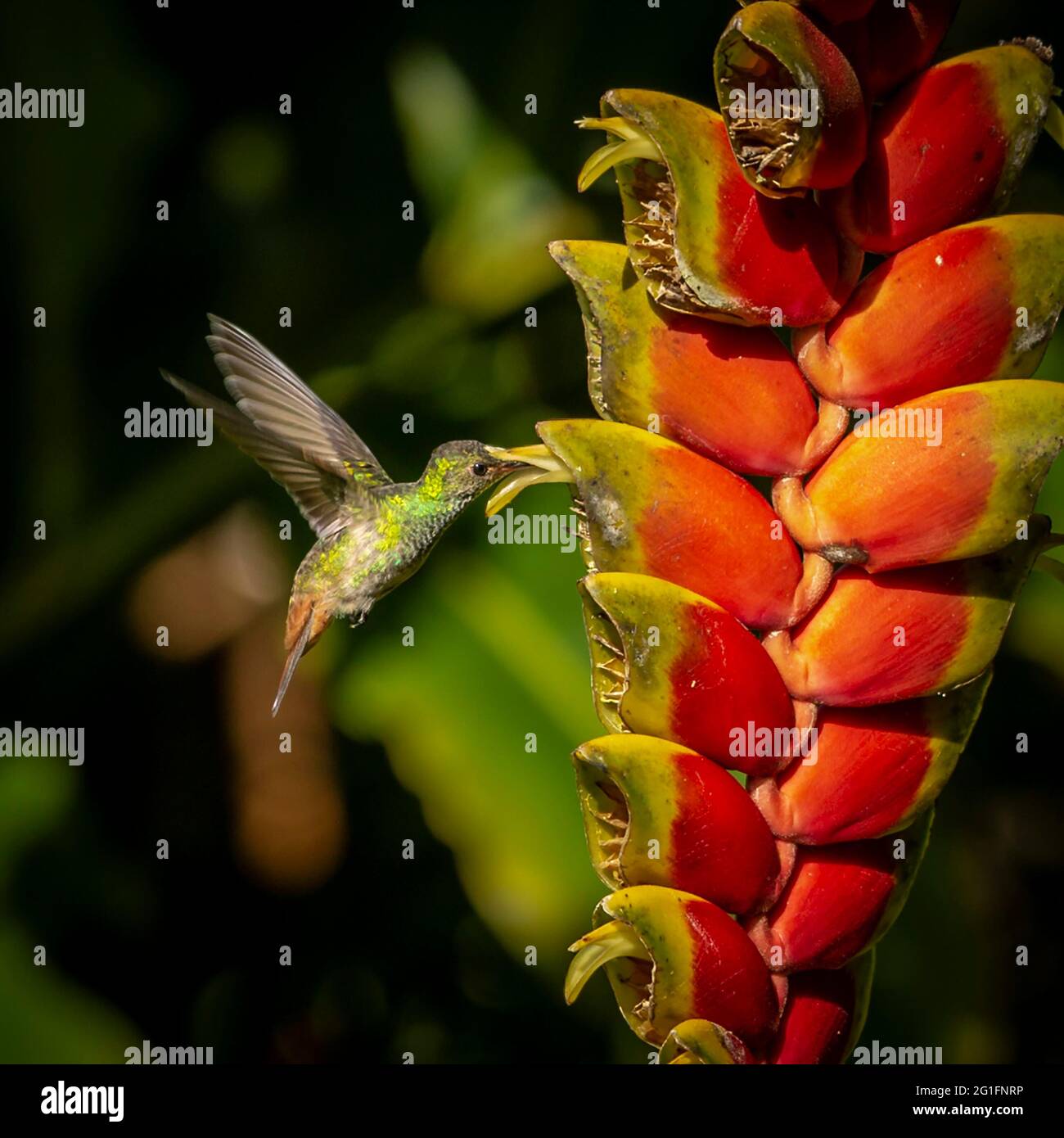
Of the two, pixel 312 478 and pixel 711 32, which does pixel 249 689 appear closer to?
pixel 312 478

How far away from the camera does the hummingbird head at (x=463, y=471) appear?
133 centimetres

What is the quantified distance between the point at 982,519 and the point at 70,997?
1535 millimetres

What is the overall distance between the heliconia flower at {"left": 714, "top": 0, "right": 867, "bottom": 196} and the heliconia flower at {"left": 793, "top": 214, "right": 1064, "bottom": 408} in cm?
7

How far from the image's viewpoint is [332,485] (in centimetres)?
147

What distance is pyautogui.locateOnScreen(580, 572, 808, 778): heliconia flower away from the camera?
84cm

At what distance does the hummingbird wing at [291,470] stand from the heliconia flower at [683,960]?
0.54 metres

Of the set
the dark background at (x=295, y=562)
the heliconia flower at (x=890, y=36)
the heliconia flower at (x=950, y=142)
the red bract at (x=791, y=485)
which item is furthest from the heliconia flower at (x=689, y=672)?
the dark background at (x=295, y=562)

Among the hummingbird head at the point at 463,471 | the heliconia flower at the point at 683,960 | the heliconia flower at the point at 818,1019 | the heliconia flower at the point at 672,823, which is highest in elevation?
the hummingbird head at the point at 463,471

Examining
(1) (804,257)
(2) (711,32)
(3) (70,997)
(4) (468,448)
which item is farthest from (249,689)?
(1) (804,257)

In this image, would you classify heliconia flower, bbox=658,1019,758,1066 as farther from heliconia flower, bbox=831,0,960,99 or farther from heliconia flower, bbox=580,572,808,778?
heliconia flower, bbox=831,0,960,99

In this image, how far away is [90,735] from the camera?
6.76 feet

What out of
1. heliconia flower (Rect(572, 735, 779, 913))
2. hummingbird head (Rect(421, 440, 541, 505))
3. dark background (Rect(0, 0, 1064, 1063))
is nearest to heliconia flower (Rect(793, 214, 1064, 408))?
heliconia flower (Rect(572, 735, 779, 913))

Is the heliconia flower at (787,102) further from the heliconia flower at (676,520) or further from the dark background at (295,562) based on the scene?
the dark background at (295,562)

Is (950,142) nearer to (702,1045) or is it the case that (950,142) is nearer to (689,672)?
(689,672)
